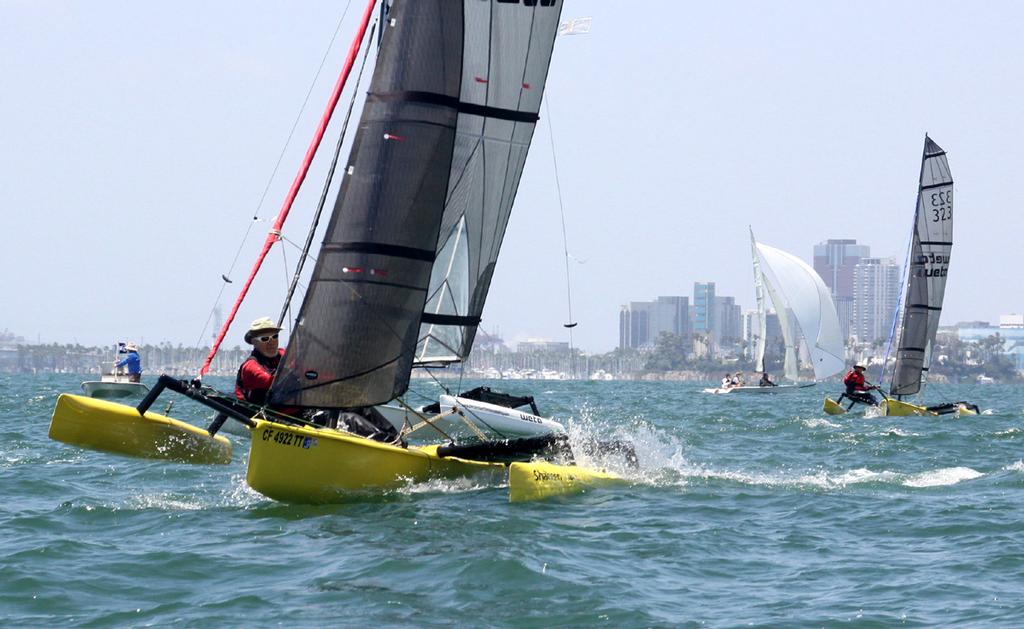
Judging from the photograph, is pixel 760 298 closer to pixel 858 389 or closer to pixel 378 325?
pixel 858 389

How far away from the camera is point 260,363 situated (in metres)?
13.6

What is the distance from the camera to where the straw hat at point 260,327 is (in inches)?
537

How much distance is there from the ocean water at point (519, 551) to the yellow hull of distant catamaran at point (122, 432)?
15.7 inches

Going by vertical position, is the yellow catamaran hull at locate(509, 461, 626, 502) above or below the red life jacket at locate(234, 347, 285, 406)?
below

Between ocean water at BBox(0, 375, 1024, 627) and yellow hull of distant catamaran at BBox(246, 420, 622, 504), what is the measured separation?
165 millimetres

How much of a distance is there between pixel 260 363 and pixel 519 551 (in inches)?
167

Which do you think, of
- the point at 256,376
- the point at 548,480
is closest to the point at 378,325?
the point at 256,376

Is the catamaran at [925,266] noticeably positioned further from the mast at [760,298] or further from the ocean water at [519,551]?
the mast at [760,298]

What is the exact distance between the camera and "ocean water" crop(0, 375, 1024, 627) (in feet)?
28.5

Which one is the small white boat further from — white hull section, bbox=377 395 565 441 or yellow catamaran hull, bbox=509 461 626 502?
yellow catamaran hull, bbox=509 461 626 502

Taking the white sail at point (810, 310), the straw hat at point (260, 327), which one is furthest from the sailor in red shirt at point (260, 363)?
the white sail at point (810, 310)

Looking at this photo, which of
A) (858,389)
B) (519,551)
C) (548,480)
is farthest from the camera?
(858,389)

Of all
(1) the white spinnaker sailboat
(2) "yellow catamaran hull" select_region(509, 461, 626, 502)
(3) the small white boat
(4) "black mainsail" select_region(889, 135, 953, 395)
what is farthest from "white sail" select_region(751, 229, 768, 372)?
(2) "yellow catamaran hull" select_region(509, 461, 626, 502)

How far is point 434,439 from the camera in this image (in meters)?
19.9
